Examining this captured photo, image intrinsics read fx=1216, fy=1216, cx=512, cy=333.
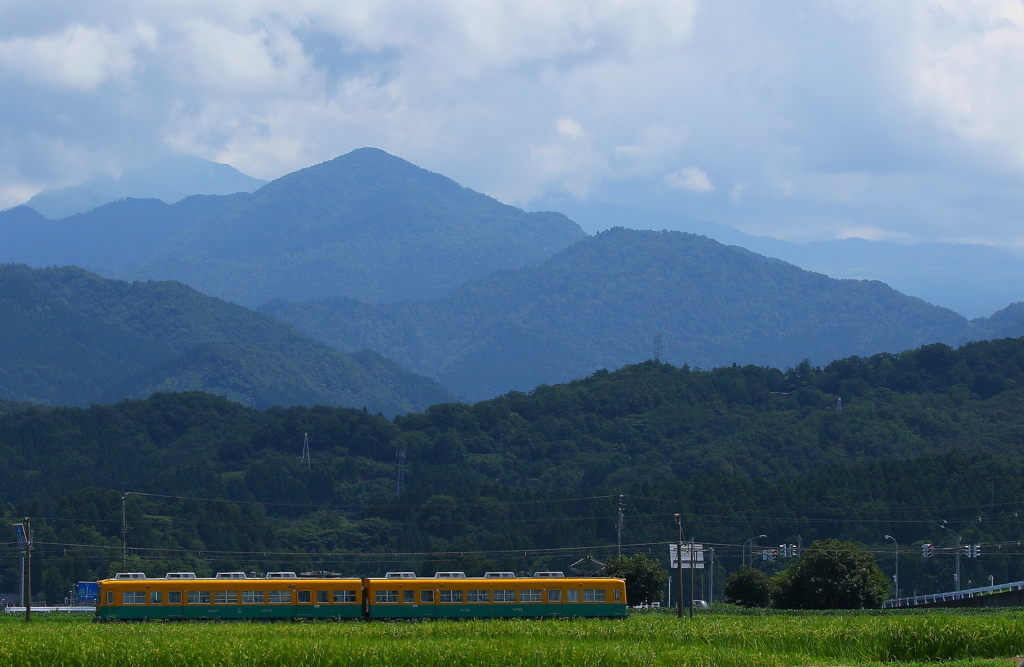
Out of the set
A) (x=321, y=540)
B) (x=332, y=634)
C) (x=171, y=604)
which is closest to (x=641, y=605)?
(x=171, y=604)

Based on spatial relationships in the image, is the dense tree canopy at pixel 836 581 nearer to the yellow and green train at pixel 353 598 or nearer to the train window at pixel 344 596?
the yellow and green train at pixel 353 598

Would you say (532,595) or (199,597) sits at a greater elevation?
(199,597)

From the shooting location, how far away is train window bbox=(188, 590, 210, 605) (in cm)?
6319

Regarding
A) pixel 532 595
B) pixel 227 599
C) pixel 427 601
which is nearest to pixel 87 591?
pixel 227 599

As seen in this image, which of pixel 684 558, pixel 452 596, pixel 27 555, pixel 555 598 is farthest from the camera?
pixel 27 555

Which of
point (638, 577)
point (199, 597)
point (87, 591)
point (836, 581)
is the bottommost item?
point (87, 591)

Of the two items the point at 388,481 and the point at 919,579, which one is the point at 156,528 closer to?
the point at 388,481

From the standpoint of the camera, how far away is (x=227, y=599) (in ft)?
208

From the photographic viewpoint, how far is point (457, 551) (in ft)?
453

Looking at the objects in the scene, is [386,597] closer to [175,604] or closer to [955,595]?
[175,604]

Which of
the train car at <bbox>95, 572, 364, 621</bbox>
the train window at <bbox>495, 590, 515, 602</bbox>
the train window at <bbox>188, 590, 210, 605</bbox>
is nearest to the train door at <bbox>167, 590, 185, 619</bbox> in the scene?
the train car at <bbox>95, 572, 364, 621</bbox>

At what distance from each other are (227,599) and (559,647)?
2737 cm

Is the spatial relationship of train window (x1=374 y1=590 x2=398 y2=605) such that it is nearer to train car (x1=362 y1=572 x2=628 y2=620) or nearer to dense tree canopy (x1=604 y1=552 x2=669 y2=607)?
train car (x1=362 y1=572 x2=628 y2=620)

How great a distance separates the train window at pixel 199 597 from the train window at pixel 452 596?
39.9 ft
